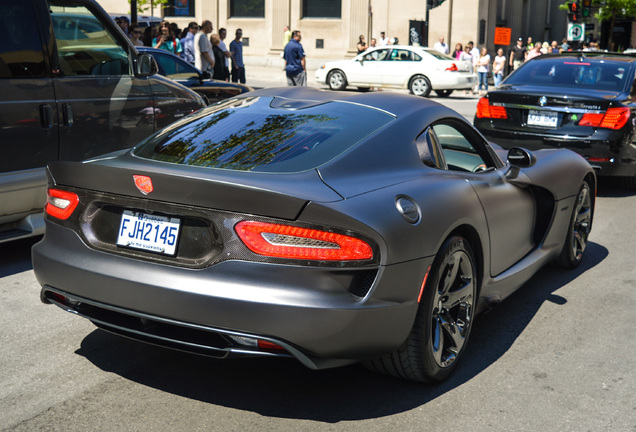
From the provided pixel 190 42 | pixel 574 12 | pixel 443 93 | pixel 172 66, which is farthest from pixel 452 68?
pixel 172 66

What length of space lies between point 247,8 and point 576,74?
32.0 meters

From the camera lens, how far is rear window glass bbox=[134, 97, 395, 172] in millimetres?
3838

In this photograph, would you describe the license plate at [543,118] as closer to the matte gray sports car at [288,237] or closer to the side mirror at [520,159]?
the side mirror at [520,159]

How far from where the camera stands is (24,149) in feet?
20.1

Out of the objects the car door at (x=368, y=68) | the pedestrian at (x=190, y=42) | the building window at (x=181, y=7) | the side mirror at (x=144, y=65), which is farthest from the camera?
the building window at (x=181, y=7)

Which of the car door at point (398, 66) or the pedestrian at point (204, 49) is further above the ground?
the pedestrian at point (204, 49)

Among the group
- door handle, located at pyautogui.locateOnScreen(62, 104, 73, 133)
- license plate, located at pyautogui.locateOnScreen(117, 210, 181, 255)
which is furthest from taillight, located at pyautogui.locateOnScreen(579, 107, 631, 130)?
license plate, located at pyautogui.locateOnScreen(117, 210, 181, 255)

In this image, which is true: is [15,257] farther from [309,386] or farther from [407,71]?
[407,71]

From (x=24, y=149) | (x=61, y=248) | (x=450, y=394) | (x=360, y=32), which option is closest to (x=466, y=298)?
(x=450, y=394)

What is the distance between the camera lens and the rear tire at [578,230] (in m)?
6.10

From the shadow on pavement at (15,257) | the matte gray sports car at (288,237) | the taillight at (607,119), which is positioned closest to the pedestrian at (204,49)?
the taillight at (607,119)

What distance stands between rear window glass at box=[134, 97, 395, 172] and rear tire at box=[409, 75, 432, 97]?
70.0 ft

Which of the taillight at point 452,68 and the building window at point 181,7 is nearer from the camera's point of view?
the taillight at point 452,68

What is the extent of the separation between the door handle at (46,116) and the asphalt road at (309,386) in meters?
1.61
